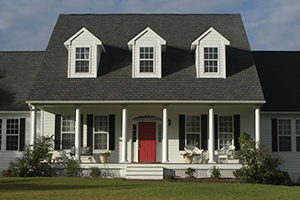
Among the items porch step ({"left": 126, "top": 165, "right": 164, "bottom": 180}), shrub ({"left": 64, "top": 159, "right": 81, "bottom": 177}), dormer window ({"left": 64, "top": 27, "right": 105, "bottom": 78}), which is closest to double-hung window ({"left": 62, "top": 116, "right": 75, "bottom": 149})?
dormer window ({"left": 64, "top": 27, "right": 105, "bottom": 78})

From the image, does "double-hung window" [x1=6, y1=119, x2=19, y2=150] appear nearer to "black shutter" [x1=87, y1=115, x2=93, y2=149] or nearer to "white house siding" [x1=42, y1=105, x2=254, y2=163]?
"white house siding" [x1=42, y1=105, x2=254, y2=163]

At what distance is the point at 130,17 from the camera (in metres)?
26.6

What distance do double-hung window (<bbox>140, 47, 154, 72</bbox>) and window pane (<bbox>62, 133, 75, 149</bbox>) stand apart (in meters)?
5.27

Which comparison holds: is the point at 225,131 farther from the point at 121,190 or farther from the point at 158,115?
the point at 121,190

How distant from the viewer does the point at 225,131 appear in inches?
920

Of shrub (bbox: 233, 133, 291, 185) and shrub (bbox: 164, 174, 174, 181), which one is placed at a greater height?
shrub (bbox: 233, 133, 291, 185)

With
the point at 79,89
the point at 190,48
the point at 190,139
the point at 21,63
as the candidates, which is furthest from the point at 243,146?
the point at 21,63

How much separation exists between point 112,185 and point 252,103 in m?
8.11

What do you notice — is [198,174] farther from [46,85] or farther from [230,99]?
[46,85]

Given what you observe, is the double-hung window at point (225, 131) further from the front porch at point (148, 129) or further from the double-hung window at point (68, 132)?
the double-hung window at point (68, 132)

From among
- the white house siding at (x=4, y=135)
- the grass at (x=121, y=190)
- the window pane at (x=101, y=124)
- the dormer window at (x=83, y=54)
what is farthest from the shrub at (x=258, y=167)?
the white house siding at (x=4, y=135)

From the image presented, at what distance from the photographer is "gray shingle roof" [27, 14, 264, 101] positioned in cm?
2144

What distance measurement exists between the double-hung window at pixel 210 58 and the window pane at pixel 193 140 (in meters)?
3.54

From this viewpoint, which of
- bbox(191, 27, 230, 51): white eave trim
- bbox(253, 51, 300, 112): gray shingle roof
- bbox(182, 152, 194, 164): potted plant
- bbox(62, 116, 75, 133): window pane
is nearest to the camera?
bbox(182, 152, 194, 164): potted plant
